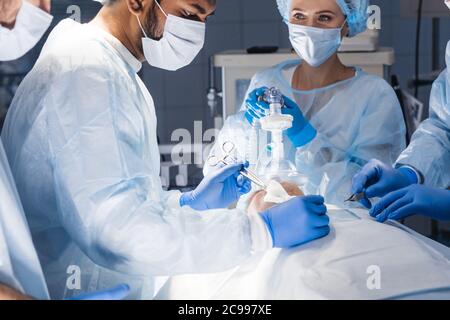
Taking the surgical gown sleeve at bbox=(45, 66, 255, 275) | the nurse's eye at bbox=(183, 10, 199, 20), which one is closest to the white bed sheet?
the surgical gown sleeve at bbox=(45, 66, 255, 275)

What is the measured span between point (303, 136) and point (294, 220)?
691mm

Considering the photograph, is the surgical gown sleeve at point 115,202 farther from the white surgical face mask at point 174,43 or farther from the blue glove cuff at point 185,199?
the blue glove cuff at point 185,199

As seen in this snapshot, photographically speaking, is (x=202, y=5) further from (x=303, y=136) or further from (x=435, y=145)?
(x=435, y=145)

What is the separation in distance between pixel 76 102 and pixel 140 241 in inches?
11.7

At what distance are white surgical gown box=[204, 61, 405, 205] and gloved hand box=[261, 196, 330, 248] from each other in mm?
591

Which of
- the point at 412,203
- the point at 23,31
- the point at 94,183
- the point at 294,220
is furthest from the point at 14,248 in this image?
the point at 412,203

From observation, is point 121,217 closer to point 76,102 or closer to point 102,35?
point 76,102

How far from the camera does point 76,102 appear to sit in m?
1.33

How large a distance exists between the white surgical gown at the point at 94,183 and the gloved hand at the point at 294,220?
0.06 m

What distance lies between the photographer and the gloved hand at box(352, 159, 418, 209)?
1.82 meters

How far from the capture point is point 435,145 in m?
1.99

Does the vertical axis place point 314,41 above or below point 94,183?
above

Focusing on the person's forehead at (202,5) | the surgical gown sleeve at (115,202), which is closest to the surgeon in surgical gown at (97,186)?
the surgical gown sleeve at (115,202)

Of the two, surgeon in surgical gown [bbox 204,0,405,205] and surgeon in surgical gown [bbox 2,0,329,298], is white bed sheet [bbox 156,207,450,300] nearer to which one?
surgeon in surgical gown [bbox 2,0,329,298]
